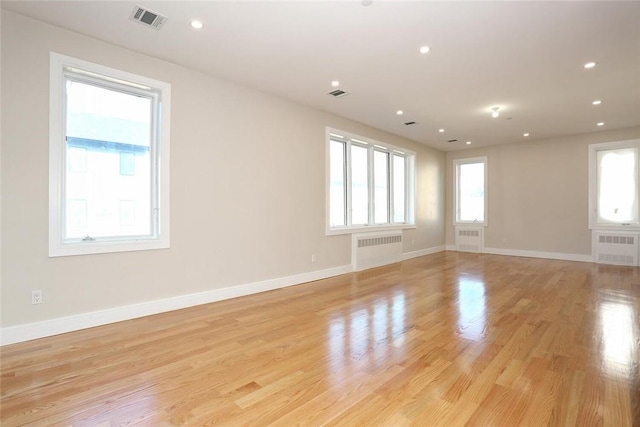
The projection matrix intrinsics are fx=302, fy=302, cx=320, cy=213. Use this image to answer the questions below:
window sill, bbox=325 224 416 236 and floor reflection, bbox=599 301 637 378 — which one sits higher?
window sill, bbox=325 224 416 236

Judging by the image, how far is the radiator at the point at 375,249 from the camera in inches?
231

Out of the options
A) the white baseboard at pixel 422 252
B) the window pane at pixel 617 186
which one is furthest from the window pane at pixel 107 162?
the window pane at pixel 617 186

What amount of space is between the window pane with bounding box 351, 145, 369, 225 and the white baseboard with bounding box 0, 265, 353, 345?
6.82ft

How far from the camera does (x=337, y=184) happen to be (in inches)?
226

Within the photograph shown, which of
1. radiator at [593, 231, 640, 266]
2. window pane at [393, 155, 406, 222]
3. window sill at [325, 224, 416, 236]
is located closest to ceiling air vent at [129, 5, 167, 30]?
window sill at [325, 224, 416, 236]

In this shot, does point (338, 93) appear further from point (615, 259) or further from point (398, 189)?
point (615, 259)

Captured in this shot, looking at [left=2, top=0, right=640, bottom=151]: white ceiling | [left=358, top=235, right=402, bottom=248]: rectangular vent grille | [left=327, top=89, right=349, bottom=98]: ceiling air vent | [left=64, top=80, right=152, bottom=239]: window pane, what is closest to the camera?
[left=2, top=0, right=640, bottom=151]: white ceiling

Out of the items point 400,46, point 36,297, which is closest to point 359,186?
point 400,46

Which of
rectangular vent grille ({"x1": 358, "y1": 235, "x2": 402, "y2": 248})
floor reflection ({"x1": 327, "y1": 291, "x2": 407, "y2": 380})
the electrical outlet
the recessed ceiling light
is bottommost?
floor reflection ({"x1": 327, "y1": 291, "x2": 407, "y2": 380})

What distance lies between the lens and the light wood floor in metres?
1.71

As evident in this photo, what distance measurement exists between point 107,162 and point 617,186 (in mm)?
9300

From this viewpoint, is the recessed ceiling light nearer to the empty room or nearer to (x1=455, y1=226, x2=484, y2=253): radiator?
the empty room

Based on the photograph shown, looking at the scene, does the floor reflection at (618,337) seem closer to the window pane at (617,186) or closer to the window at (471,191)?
the window pane at (617,186)

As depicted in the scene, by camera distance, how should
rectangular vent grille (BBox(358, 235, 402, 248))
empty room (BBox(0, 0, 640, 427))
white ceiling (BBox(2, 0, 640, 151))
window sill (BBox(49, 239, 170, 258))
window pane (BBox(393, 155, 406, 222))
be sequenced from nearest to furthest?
1. empty room (BBox(0, 0, 640, 427))
2. white ceiling (BBox(2, 0, 640, 151))
3. window sill (BBox(49, 239, 170, 258))
4. rectangular vent grille (BBox(358, 235, 402, 248))
5. window pane (BBox(393, 155, 406, 222))
